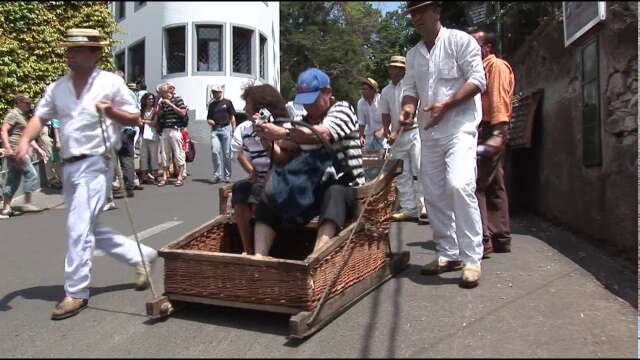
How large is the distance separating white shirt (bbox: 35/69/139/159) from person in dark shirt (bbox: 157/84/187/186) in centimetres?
717

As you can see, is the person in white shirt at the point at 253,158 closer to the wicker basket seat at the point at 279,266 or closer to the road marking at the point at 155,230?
the wicker basket seat at the point at 279,266

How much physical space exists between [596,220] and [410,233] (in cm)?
187

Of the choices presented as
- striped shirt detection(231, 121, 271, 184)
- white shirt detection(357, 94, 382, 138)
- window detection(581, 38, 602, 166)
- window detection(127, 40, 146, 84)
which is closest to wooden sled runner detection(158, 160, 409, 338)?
striped shirt detection(231, 121, 271, 184)

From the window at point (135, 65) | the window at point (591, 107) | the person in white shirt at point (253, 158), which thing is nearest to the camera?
the person in white shirt at point (253, 158)

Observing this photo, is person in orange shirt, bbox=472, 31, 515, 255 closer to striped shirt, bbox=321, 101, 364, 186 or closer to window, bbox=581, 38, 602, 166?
window, bbox=581, 38, 602, 166

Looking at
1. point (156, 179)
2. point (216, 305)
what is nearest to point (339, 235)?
point (216, 305)

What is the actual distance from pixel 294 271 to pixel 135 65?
9.39 m

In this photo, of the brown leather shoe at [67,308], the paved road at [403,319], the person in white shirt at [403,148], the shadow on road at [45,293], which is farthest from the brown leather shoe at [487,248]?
the brown leather shoe at [67,308]

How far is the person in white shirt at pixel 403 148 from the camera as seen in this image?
7.40 meters

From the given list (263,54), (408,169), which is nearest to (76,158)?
(408,169)

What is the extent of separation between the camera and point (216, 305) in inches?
161

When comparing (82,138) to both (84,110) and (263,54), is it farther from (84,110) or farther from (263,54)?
(263,54)

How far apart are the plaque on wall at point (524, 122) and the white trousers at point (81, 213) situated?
215 inches

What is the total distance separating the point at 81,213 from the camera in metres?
4.24
